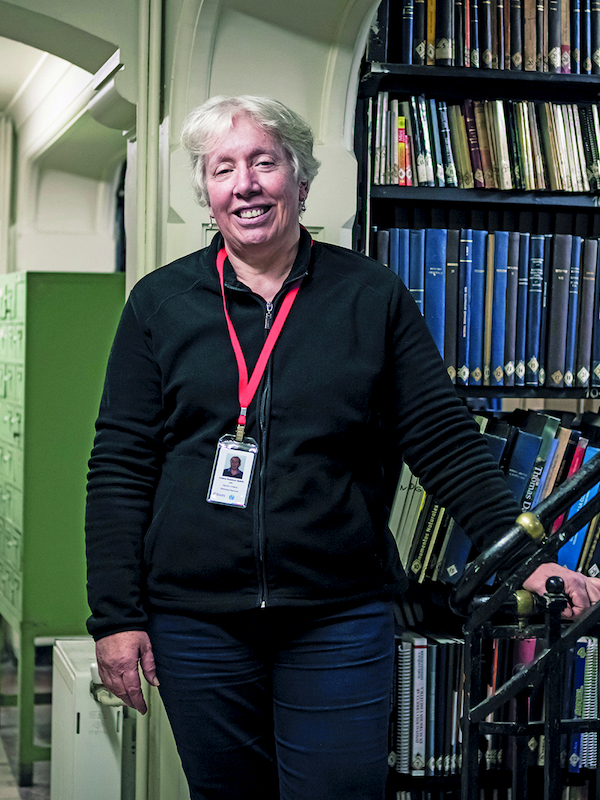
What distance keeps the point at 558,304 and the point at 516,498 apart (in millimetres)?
445

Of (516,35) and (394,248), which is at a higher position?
(516,35)

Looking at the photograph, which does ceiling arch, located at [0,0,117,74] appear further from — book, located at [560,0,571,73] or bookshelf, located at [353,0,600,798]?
book, located at [560,0,571,73]

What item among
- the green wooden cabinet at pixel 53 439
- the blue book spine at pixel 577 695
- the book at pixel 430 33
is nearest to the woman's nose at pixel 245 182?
the book at pixel 430 33

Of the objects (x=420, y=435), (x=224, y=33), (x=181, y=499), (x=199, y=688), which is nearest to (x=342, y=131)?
(x=224, y=33)

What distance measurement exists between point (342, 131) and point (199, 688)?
1194 mm

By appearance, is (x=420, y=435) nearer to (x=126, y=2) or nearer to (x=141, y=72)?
(x=141, y=72)

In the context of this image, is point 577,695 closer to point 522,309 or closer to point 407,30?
point 522,309

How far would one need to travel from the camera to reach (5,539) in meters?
3.36

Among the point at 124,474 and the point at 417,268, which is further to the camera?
the point at 417,268

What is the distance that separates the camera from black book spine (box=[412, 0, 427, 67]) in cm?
193

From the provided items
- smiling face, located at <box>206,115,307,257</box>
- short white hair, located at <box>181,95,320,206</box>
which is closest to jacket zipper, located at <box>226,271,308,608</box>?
smiling face, located at <box>206,115,307,257</box>

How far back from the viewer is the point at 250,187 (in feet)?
4.31

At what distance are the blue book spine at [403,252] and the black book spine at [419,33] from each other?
367 mm

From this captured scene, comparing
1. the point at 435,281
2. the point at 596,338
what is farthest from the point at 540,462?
the point at 435,281
